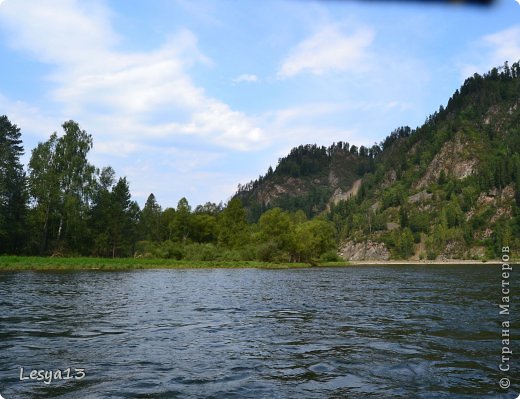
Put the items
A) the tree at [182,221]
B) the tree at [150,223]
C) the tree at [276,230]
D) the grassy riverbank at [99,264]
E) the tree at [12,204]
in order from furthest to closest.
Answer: the tree at [150,223] → the tree at [182,221] → the tree at [276,230] → the tree at [12,204] → the grassy riverbank at [99,264]

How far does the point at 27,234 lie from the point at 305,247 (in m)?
68.7

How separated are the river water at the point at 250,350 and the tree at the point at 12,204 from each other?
5364cm

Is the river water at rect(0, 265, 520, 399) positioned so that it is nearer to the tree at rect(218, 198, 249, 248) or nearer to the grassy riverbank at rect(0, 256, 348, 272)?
the grassy riverbank at rect(0, 256, 348, 272)

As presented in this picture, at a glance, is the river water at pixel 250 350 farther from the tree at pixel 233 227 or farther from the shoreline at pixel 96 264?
the tree at pixel 233 227

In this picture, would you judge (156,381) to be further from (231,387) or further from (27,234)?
(27,234)

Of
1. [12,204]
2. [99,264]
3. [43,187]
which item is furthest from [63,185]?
[99,264]

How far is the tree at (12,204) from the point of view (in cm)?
7231

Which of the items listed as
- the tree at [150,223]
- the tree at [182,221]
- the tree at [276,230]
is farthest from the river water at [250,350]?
the tree at [150,223]

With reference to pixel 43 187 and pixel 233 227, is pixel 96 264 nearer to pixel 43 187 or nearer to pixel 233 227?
pixel 43 187

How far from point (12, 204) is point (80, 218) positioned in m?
12.5

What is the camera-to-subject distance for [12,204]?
7669 centimetres

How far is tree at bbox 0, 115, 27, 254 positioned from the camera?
7231 cm

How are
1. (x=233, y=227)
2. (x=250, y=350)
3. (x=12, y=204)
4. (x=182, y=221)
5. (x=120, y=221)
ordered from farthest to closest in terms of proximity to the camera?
(x=182, y=221) < (x=233, y=227) < (x=120, y=221) < (x=12, y=204) < (x=250, y=350)

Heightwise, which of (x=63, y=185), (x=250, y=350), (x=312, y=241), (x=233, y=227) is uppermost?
(x=63, y=185)
